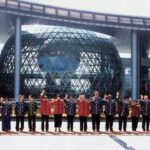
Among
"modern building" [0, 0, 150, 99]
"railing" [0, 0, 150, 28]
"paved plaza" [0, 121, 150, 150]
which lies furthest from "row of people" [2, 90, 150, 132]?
"railing" [0, 0, 150, 28]

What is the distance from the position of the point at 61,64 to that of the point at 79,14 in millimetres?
6797

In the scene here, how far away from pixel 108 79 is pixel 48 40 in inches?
379

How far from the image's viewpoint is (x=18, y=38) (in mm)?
48469

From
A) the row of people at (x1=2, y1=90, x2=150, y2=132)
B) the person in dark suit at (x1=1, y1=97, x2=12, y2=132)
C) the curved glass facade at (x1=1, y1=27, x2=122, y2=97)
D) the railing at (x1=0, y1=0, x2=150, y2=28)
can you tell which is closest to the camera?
the person in dark suit at (x1=1, y1=97, x2=12, y2=132)

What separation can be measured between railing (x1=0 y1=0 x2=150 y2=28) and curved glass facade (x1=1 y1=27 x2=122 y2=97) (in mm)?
2775

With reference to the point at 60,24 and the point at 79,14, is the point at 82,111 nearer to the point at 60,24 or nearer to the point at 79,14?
the point at 79,14

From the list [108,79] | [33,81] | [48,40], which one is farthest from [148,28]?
[33,81]

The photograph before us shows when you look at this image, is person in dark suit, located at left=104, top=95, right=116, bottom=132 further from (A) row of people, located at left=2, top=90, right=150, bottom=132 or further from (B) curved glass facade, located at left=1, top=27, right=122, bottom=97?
(B) curved glass facade, located at left=1, top=27, right=122, bottom=97

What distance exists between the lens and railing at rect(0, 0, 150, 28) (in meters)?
46.9

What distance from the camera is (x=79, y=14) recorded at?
51062 millimetres

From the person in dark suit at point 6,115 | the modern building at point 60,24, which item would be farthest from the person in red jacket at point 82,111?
the modern building at point 60,24

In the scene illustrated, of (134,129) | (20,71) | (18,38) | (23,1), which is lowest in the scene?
(134,129)
